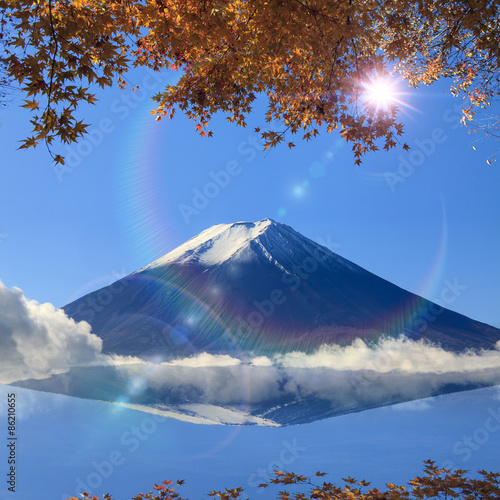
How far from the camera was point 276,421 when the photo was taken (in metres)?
33.9

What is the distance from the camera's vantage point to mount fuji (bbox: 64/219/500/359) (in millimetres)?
55906

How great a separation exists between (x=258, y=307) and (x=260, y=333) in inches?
193

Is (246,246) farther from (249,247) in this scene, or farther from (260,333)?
(260,333)

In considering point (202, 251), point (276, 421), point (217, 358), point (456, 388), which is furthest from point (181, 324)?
point (456, 388)

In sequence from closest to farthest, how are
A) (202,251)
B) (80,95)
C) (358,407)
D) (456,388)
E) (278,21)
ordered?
(80,95), (278,21), (358,407), (456,388), (202,251)

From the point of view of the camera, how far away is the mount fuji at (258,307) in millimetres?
55906

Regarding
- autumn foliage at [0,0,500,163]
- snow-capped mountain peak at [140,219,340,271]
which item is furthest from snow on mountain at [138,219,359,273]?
autumn foliage at [0,0,500,163]

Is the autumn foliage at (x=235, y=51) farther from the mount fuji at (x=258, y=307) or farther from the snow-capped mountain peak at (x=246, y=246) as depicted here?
the snow-capped mountain peak at (x=246, y=246)

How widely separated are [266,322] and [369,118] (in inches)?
2295

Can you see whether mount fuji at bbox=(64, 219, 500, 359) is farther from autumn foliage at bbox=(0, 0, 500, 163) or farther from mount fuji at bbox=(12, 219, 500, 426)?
autumn foliage at bbox=(0, 0, 500, 163)

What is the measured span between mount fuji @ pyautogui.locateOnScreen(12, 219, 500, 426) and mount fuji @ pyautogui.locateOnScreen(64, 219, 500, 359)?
0.21m

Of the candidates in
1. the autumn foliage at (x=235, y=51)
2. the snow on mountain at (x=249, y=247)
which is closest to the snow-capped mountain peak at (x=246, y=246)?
the snow on mountain at (x=249, y=247)

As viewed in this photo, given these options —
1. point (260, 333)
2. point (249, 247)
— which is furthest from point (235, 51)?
point (249, 247)

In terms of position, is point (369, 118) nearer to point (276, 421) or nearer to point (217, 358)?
point (276, 421)
